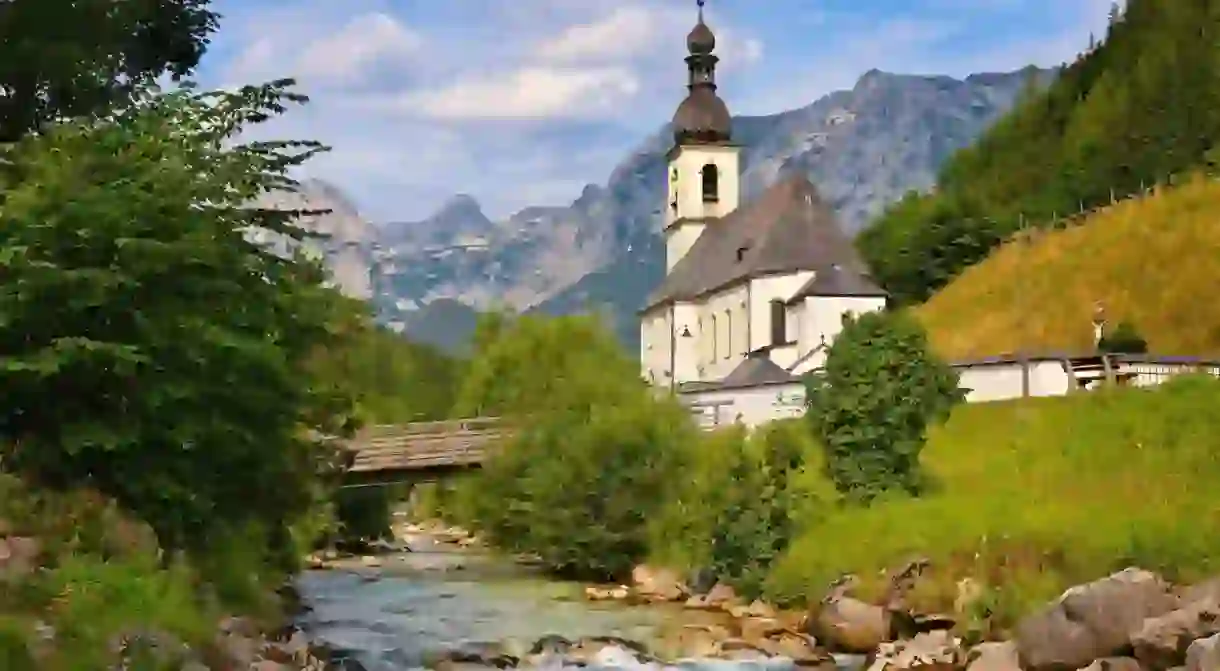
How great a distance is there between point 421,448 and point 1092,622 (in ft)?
78.7

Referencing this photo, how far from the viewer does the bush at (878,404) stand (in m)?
31.4

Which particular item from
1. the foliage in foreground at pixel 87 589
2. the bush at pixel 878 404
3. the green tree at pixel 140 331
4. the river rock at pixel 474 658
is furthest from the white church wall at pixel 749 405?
the foliage in foreground at pixel 87 589

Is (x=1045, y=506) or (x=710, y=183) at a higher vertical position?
(x=710, y=183)

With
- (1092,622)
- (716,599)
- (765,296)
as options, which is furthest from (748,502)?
(765,296)

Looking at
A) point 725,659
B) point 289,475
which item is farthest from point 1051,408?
point 289,475

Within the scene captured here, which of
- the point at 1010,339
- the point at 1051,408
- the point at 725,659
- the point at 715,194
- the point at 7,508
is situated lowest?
the point at 725,659

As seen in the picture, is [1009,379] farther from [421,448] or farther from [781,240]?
[781,240]

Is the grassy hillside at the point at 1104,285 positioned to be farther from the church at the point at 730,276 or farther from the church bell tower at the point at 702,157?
the church bell tower at the point at 702,157

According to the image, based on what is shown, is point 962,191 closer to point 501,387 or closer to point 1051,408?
point 501,387

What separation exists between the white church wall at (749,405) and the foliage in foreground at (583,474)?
1529 mm

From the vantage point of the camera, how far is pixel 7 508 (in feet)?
57.7

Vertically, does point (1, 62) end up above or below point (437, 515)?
above

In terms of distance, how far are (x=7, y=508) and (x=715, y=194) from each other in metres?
68.6

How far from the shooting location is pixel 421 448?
4100 cm
